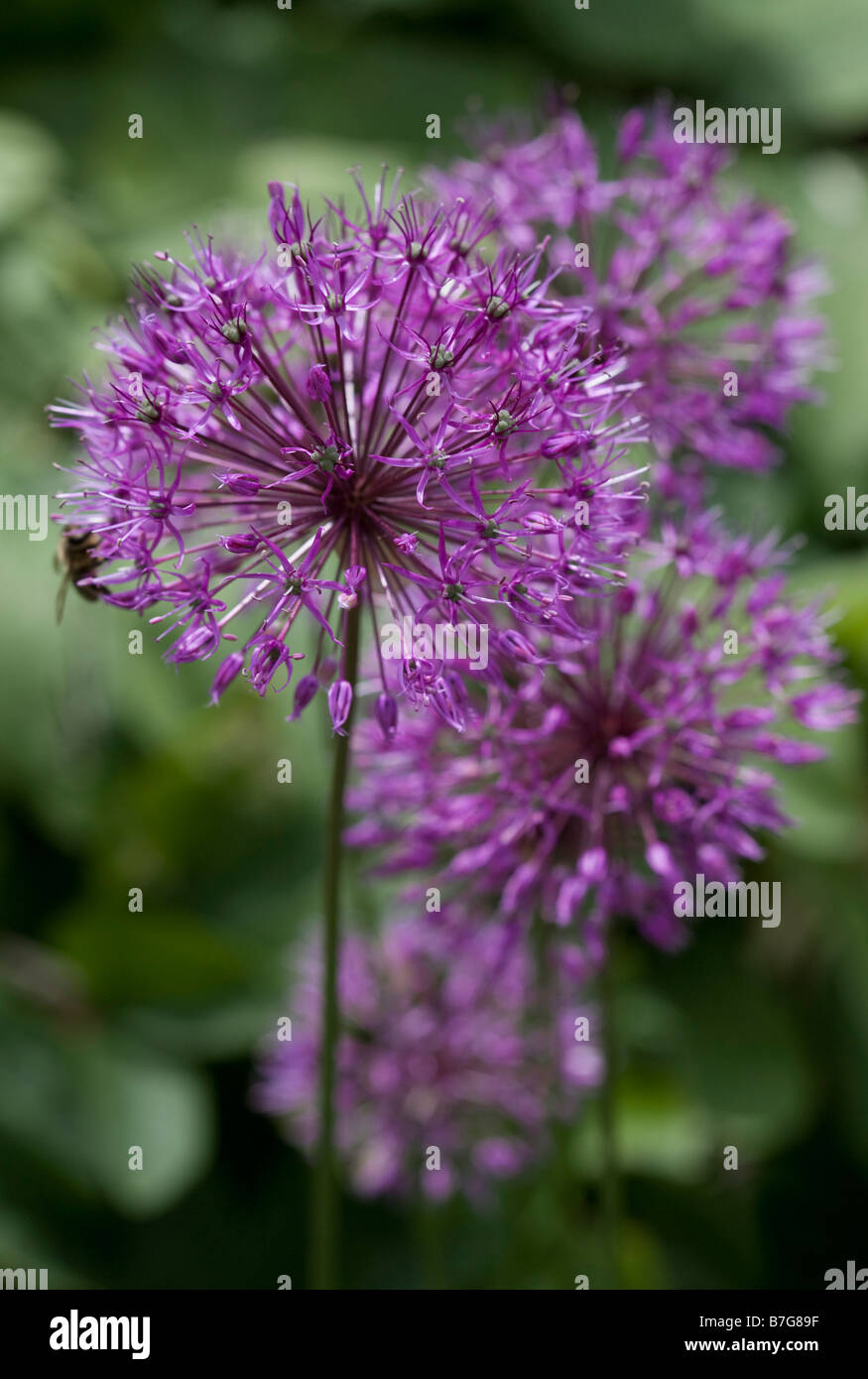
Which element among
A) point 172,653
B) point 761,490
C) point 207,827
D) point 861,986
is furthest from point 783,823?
point 761,490

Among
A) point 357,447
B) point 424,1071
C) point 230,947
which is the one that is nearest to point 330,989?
point 357,447

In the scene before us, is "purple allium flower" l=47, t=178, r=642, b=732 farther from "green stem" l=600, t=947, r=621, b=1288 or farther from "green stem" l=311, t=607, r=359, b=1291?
"green stem" l=600, t=947, r=621, b=1288

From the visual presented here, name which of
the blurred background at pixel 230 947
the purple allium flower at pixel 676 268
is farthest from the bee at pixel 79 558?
the blurred background at pixel 230 947

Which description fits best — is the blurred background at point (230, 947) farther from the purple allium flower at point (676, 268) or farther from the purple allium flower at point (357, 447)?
the purple allium flower at point (357, 447)

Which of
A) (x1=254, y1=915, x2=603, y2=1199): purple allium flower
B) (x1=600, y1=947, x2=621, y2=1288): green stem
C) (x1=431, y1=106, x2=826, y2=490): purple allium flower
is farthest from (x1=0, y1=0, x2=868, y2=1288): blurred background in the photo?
(x1=431, y1=106, x2=826, y2=490): purple allium flower

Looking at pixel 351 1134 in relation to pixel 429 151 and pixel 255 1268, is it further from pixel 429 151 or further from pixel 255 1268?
pixel 429 151

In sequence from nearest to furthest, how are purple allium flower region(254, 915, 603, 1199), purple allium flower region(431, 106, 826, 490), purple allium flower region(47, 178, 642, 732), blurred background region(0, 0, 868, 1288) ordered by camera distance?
1. purple allium flower region(47, 178, 642, 732)
2. purple allium flower region(431, 106, 826, 490)
3. purple allium flower region(254, 915, 603, 1199)
4. blurred background region(0, 0, 868, 1288)
